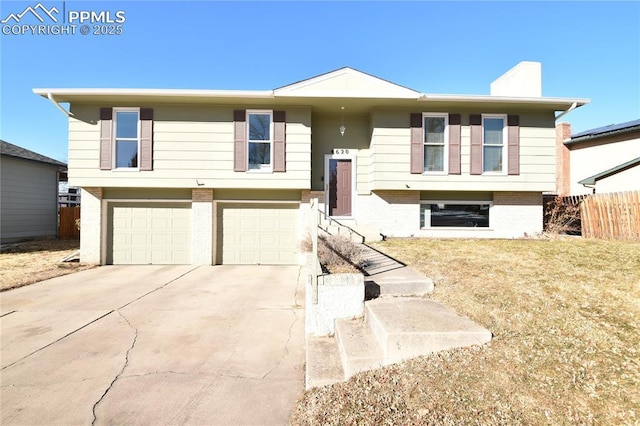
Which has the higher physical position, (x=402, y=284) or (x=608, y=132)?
(x=608, y=132)

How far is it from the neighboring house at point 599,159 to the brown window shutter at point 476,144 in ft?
19.2

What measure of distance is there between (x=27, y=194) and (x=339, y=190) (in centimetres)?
1483

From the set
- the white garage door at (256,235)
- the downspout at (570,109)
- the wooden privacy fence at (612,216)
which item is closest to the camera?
the wooden privacy fence at (612,216)

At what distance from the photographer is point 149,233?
10.2 meters

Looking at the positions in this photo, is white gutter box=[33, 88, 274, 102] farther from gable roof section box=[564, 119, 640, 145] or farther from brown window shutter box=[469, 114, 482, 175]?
gable roof section box=[564, 119, 640, 145]

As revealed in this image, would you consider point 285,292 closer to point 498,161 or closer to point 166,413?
point 166,413

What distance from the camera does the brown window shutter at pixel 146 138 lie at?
9680 millimetres

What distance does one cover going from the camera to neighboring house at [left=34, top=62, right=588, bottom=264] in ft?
31.6

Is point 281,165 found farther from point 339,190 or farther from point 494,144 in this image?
point 494,144

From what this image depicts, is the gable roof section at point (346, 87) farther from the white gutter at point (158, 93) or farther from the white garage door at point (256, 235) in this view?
the white garage door at point (256, 235)

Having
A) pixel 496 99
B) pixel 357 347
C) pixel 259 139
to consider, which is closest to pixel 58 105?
pixel 259 139

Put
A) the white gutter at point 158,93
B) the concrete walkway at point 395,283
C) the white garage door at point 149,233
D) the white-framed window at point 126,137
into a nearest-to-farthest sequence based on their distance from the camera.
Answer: the concrete walkway at point 395,283 < the white gutter at point 158,93 < the white-framed window at point 126,137 < the white garage door at point 149,233

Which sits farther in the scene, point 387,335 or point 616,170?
point 616,170

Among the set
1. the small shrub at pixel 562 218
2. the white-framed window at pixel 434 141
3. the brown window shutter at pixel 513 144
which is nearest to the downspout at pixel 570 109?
the brown window shutter at pixel 513 144
